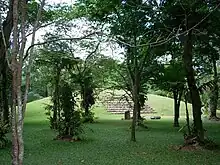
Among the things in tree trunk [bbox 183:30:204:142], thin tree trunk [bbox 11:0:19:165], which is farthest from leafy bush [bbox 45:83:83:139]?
thin tree trunk [bbox 11:0:19:165]

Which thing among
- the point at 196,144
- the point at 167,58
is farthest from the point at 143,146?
the point at 167,58

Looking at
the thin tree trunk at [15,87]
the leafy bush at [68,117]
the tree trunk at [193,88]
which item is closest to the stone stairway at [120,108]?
the leafy bush at [68,117]

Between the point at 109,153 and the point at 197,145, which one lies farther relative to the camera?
the point at 197,145

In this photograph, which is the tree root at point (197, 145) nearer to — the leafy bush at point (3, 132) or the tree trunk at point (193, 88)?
the tree trunk at point (193, 88)

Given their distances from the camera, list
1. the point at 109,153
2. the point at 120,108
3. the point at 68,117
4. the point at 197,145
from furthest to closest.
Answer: the point at 120,108
the point at 68,117
the point at 197,145
the point at 109,153

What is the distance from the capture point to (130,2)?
9281 mm

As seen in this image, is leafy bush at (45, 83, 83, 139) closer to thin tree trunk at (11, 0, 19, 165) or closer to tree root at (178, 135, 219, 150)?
tree root at (178, 135, 219, 150)

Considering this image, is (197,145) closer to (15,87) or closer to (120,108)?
(15,87)

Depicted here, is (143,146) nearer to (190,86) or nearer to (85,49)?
(190,86)

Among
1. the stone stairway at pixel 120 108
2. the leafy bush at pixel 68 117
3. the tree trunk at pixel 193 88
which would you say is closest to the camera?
the tree trunk at pixel 193 88

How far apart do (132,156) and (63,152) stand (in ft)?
6.69

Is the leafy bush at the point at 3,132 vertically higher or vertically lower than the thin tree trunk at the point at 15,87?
lower

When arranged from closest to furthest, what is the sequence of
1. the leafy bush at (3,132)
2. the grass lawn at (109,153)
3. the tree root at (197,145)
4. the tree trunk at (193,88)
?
1. the grass lawn at (109,153)
2. the tree root at (197,145)
3. the tree trunk at (193,88)
4. the leafy bush at (3,132)

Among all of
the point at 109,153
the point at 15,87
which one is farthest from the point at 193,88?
the point at 15,87
